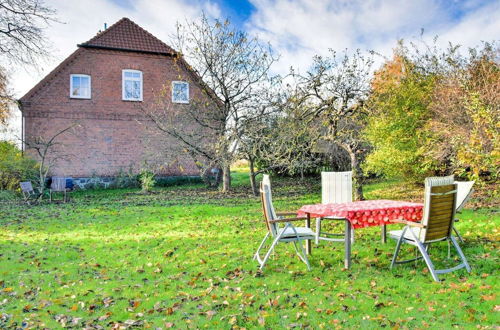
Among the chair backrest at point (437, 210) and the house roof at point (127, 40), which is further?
the house roof at point (127, 40)

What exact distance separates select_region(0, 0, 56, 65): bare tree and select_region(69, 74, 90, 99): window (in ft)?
12.4

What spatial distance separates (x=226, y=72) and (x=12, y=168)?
9.86 metres

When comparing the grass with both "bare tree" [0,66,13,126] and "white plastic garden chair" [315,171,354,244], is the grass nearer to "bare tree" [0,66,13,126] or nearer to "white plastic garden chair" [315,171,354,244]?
"white plastic garden chair" [315,171,354,244]

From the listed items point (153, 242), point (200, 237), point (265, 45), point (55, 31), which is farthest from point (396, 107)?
point (55, 31)

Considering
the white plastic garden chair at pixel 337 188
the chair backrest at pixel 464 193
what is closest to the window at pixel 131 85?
the white plastic garden chair at pixel 337 188

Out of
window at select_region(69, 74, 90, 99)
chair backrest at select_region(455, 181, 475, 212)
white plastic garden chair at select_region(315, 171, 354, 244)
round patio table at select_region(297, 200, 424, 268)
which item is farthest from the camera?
window at select_region(69, 74, 90, 99)

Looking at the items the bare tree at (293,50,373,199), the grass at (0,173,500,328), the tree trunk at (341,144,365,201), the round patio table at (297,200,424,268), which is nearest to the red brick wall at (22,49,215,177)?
the bare tree at (293,50,373,199)

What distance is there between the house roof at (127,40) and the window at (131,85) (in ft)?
3.96

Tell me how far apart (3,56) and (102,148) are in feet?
19.9

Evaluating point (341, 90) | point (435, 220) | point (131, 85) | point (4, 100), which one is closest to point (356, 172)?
point (341, 90)

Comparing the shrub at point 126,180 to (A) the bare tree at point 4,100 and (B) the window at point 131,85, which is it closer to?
(B) the window at point 131,85

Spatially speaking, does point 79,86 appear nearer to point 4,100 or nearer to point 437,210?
point 4,100

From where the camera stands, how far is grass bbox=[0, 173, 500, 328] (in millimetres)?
4062

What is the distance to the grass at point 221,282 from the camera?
4.06 m
